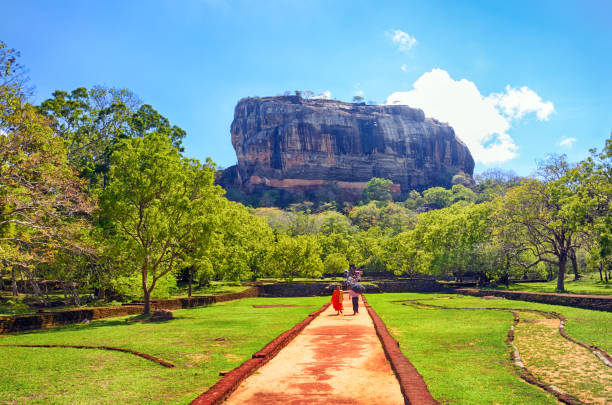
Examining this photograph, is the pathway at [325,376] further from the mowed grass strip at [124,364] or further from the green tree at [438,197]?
the green tree at [438,197]

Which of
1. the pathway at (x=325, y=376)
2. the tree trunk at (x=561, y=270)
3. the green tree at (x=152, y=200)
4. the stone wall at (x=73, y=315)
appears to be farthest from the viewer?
the tree trunk at (x=561, y=270)

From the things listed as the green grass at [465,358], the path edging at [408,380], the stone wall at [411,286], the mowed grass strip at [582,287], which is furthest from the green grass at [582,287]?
the path edging at [408,380]

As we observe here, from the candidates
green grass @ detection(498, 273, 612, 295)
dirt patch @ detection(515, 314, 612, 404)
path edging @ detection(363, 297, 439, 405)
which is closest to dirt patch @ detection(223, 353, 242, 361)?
path edging @ detection(363, 297, 439, 405)

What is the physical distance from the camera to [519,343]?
32.8ft

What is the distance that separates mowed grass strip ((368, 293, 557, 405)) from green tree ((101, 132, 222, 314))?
31.9ft

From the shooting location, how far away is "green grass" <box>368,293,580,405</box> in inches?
236

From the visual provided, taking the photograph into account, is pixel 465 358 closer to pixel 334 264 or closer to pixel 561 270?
pixel 561 270

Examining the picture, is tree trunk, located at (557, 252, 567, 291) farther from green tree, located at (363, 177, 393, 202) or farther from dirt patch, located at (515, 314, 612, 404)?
green tree, located at (363, 177, 393, 202)

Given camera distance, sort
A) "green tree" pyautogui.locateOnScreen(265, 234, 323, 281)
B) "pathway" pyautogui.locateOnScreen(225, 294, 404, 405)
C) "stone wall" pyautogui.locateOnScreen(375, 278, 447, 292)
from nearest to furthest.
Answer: "pathway" pyautogui.locateOnScreen(225, 294, 404, 405)
"stone wall" pyautogui.locateOnScreen(375, 278, 447, 292)
"green tree" pyautogui.locateOnScreen(265, 234, 323, 281)

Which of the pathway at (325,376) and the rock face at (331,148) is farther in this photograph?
the rock face at (331,148)

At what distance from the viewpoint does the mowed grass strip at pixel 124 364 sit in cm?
610

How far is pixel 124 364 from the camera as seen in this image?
26.3ft

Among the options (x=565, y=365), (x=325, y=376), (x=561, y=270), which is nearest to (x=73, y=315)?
(x=325, y=376)

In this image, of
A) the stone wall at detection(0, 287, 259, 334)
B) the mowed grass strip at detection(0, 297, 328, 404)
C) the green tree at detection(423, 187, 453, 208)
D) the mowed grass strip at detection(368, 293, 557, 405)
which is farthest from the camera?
the green tree at detection(423, 187, 453, 208)
